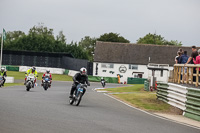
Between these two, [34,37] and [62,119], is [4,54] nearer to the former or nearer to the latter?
[34,37]

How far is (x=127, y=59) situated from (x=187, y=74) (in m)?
63.7

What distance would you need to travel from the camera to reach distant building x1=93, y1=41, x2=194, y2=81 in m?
81.1

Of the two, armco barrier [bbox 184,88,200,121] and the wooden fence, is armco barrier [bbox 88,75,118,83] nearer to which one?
the wooden fence

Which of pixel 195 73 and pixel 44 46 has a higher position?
pixel 44 46

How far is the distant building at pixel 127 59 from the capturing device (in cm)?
8112

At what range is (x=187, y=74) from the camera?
1862cm

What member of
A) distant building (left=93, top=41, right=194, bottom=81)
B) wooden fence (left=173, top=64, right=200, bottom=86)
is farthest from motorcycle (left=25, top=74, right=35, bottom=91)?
distant building (left=93, top=41, right=194, bottom=81)

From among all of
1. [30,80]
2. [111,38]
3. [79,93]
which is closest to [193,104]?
[79,93]

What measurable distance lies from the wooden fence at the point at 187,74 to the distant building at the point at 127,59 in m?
59.6

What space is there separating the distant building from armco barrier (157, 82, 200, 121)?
5907cm

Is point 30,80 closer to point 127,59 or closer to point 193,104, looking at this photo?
point 193,104

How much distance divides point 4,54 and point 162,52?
99.2ft

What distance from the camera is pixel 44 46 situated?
332ft

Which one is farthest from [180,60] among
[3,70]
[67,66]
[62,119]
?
[67,66]
